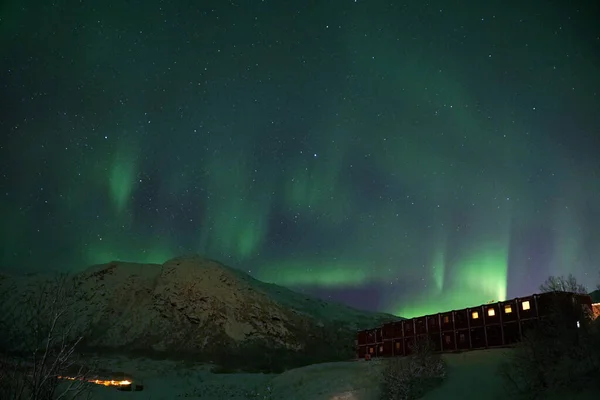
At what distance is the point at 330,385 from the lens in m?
52.3

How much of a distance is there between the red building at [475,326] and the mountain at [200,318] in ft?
177

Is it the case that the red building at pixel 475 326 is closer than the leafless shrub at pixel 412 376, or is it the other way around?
the leafless shrub at pixel 412 376

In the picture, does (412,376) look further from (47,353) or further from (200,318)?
(200,318)

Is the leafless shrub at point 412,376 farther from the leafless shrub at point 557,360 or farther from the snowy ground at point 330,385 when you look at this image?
the leafless shrub at point 557,360

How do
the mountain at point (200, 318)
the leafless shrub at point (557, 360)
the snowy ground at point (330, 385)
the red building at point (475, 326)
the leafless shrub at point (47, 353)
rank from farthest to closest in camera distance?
the mountain at point (200, 318)
the red building at point (475, 326)
the snowy ground at point (330, 385)
the leafless shrub at point (557, 360)
the leafless shrub at point (47, 353)

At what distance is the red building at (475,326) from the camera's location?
48.5 m

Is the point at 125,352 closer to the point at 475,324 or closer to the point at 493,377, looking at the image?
the point at 475,324

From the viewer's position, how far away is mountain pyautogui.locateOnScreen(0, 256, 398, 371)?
4887 inches

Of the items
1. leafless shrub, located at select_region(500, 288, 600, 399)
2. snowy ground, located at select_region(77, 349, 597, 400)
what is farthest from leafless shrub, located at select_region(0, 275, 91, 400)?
leafless shrub, located at select_region(500, 288, 600, 399)

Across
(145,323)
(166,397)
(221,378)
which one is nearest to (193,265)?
(145,323)

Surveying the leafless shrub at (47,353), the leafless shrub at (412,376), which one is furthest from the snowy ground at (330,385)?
the leafless shrub at (47,353)

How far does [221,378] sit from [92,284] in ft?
300

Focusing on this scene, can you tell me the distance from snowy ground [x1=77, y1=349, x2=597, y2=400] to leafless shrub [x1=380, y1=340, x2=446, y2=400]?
3.58 ft

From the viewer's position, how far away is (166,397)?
198ft
